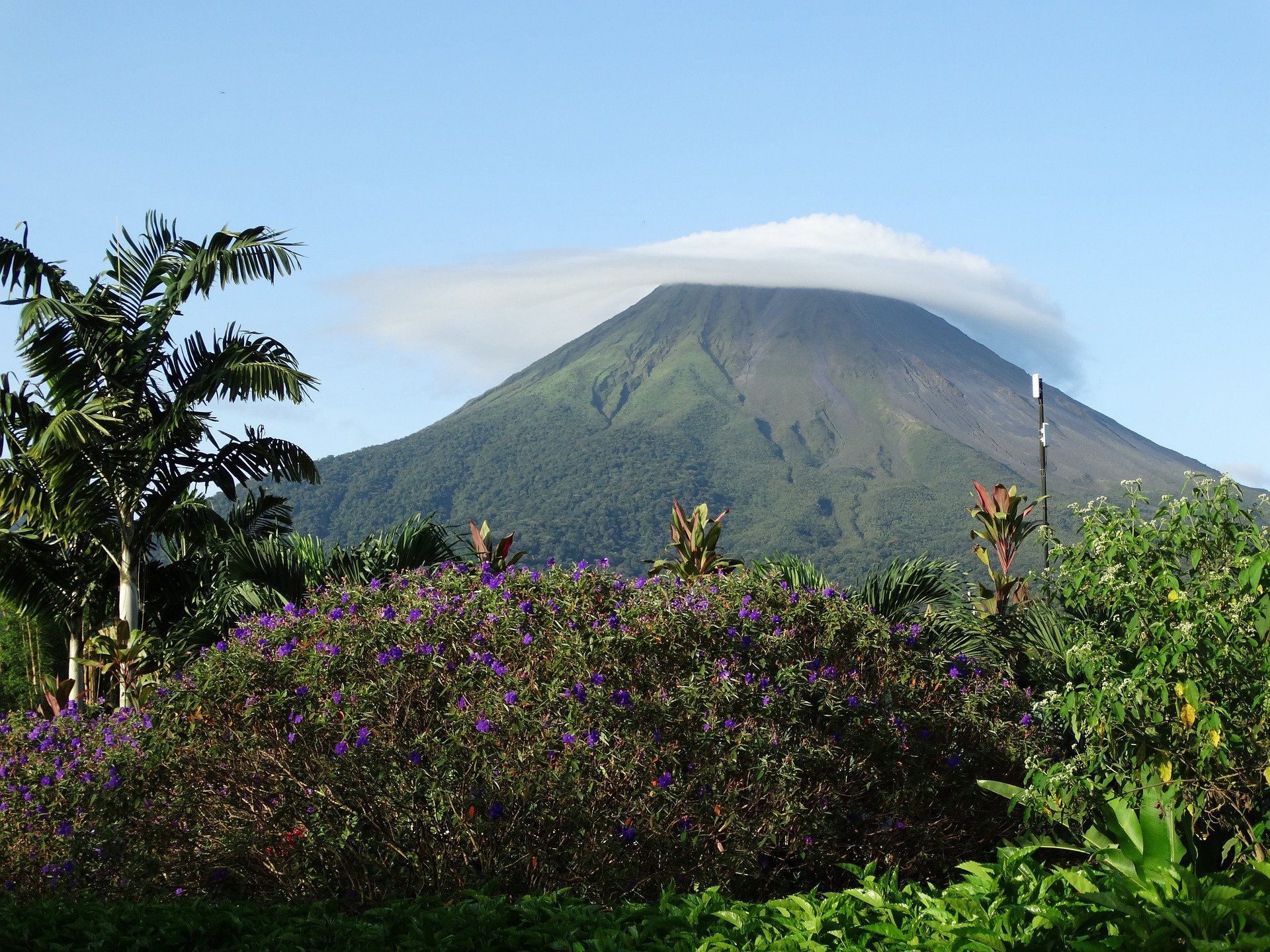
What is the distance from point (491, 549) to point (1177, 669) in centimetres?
757

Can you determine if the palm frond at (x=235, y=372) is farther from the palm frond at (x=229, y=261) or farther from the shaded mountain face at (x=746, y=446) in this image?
the shaded mountain face at (x=746, y=446)

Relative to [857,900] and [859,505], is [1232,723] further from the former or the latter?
[859,505]

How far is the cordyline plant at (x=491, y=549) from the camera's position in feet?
28.5

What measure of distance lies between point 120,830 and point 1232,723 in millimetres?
4988

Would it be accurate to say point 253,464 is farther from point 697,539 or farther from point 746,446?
point 746,446

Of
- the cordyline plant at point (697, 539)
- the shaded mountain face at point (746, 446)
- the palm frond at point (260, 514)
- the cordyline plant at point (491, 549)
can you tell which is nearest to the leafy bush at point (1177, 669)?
the cordyline plant at point (491, 549)

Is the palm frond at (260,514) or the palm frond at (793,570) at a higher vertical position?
the palm frond at (260,514)

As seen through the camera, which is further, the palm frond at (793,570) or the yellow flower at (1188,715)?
Answer: the palm frond at (793,570)

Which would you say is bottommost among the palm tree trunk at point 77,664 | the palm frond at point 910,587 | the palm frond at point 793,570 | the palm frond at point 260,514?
the palm tree trunk at point 77,664

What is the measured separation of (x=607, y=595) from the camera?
19.1 ft

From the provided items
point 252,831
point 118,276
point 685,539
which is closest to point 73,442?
point 118,276

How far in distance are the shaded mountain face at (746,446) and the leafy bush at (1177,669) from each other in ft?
291

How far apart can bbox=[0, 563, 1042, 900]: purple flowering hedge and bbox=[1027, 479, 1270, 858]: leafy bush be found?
79 cm

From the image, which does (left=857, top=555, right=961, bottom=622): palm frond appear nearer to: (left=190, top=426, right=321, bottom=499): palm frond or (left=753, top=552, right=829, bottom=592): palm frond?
(left=753, top=552, right=829, bottom=592): palm frond
